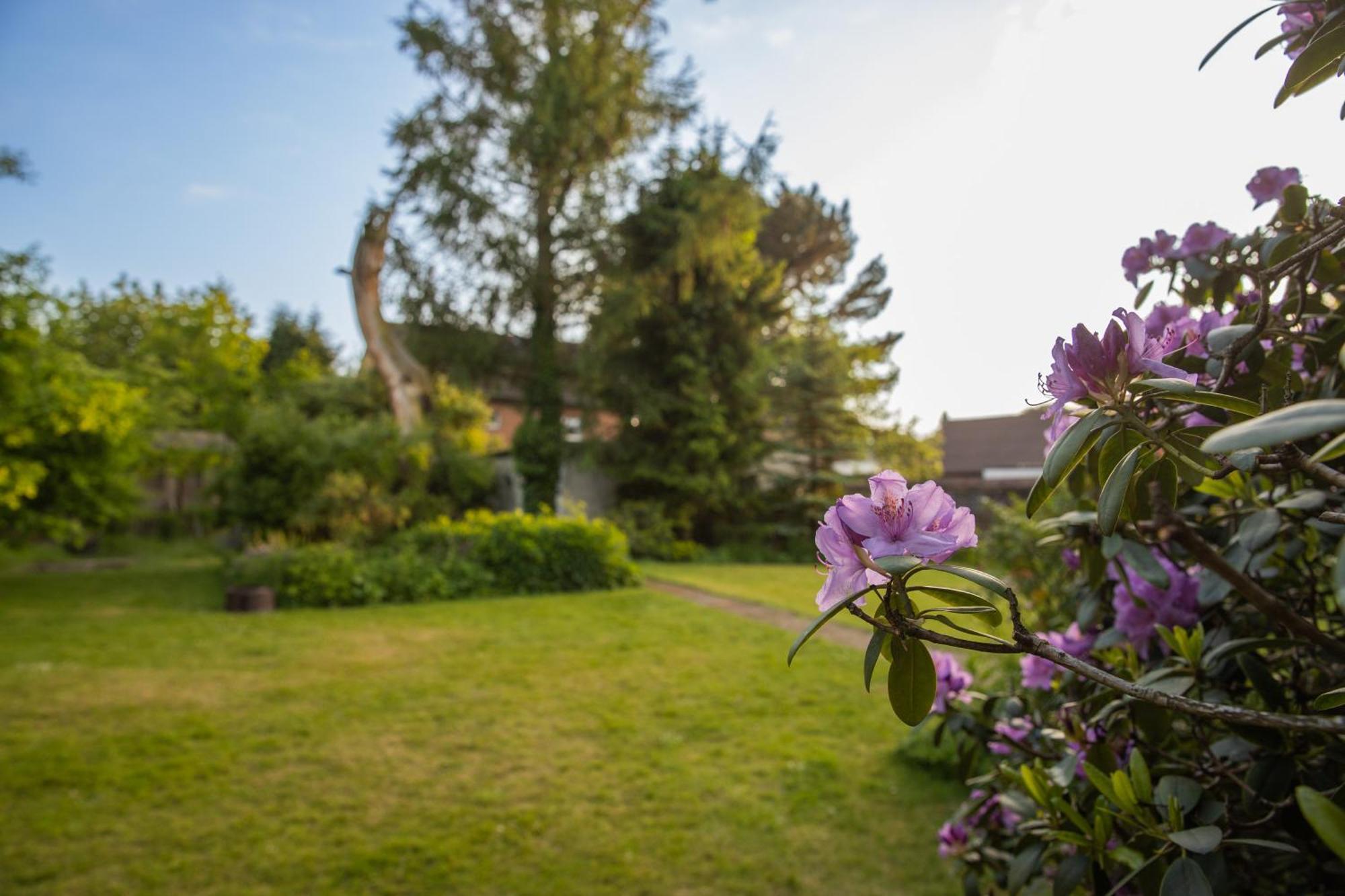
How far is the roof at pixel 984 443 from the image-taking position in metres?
10.7

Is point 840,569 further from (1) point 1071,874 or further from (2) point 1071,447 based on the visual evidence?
(1) point 1071,874

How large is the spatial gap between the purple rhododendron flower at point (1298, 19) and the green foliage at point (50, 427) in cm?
975

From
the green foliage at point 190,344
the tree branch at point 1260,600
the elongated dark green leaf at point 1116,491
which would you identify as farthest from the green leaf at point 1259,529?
the green foliage at point 190,344

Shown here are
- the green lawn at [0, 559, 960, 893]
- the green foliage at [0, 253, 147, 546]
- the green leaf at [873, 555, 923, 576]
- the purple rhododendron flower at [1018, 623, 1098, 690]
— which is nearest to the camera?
the green leaf at [873, 555, 923, 576]

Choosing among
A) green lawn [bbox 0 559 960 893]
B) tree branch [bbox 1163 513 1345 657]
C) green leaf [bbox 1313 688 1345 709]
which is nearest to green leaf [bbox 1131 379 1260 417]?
tree branch [bbox 1163 513 1345 657]

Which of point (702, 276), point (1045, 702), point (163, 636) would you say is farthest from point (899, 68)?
point (702, 276)

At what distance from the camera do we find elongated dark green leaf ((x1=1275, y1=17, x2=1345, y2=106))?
2.07ft

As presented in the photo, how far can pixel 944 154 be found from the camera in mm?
1122

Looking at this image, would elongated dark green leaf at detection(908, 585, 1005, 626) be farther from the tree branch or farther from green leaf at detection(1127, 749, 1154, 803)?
green leaf at detection(1127, 749, 1154, 803)

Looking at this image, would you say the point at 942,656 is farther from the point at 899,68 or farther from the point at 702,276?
the point at 702,276

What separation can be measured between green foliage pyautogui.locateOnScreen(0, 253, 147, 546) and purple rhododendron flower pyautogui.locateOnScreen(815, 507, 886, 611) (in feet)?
30.9

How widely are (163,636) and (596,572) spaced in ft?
15.4

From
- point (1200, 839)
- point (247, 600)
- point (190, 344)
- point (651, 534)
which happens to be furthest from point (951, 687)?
point (190, 344)

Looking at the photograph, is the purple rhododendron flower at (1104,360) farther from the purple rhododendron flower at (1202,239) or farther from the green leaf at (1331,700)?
the purple rhododendron flower at (1202,239)
